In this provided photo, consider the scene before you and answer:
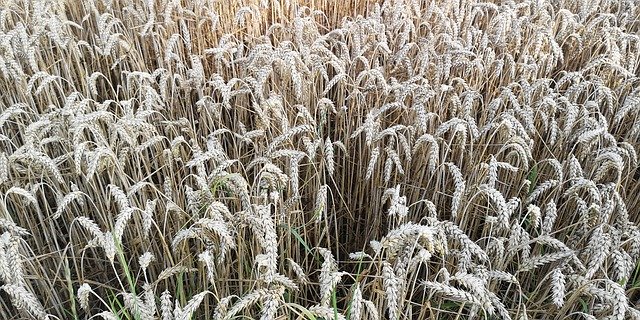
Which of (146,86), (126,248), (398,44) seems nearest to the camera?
(126,248)

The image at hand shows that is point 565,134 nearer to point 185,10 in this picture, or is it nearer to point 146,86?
point 146,86

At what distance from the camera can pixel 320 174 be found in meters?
1.61

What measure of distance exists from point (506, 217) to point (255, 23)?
141 centimetres

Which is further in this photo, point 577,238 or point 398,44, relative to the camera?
point 398,44

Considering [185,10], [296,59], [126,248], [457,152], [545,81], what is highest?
[185,10]

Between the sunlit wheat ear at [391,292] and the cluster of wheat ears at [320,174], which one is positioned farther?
the cluster of wheat ears at [320,174]

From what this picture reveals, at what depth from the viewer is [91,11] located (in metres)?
A: 2.31

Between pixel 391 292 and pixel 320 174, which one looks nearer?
pixel 391 292

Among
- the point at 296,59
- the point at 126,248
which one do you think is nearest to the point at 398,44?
the point at 296,59

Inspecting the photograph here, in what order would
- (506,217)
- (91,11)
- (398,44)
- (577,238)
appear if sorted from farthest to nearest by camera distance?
(91,11) → (398,44) → (577,238) → (506,217)

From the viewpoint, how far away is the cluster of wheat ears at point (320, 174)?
3.63 ft

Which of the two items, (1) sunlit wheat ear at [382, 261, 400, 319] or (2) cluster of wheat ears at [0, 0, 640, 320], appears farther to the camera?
(2) cluster of wheat ears at [0, 0, 640, 320]

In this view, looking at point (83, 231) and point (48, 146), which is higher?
point (48, 146)

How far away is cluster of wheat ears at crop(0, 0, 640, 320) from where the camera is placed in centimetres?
111
